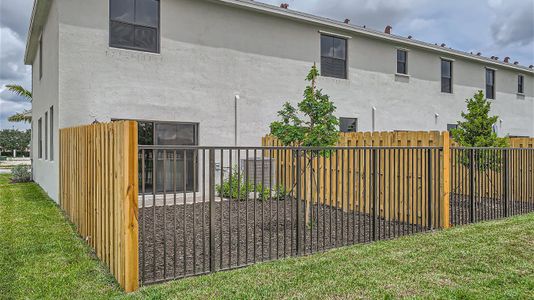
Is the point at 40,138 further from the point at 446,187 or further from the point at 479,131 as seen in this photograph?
the point at 479,131

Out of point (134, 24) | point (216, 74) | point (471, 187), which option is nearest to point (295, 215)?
point (471, 187)

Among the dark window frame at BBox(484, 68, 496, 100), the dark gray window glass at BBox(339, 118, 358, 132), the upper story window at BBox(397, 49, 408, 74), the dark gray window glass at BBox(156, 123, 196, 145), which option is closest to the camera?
the dark gray window glass at BBox(156, 123, 196, 145)

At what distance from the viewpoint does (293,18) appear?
12.5m

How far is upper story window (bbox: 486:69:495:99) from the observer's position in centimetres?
1948

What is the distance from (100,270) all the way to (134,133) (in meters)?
2.00

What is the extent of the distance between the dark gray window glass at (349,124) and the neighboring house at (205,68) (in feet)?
0.13

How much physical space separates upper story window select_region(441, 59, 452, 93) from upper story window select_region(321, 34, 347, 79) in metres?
6.16

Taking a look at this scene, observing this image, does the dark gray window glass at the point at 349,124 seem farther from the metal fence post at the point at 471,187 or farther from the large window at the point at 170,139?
the metal fence post at the point at 471,187

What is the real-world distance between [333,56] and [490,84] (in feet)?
35.7

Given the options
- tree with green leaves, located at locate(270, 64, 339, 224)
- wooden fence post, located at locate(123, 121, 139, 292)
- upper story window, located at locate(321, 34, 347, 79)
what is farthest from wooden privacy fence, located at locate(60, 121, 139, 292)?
upper story window, located at locate(321, 34, 347, 79)

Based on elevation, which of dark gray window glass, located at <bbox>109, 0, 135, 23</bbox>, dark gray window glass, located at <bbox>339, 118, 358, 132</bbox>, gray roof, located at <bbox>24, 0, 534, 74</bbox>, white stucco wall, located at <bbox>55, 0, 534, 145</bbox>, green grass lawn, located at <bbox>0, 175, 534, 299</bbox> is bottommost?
green grass lawn, located at <bbox>0, 175, 534, 299</bbox>

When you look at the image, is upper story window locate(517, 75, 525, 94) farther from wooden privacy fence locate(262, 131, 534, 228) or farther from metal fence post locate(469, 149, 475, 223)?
metal fence post locate(469, 149, 475, 223)

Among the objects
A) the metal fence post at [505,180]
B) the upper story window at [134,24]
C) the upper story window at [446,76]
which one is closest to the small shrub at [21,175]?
the upper story window at [134,24]

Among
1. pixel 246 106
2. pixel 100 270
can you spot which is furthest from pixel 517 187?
pixel 100 270
